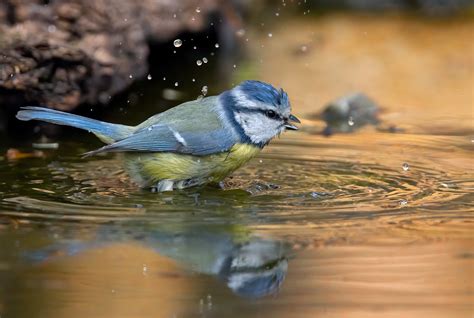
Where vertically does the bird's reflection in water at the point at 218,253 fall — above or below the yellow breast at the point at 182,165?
below

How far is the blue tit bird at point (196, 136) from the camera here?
497 cm

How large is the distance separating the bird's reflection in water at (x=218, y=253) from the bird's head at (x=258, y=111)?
1.04 meters

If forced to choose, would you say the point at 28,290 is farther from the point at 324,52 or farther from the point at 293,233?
the point at 324,52

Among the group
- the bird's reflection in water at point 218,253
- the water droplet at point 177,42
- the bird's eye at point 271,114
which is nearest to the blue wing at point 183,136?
the bird's eye at point 271,114

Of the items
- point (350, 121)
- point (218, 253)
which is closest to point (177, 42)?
point (350, 121)

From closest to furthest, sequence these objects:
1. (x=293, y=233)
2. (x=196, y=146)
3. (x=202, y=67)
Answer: (x=293, y=233)
(x=196, y=146)
(x=202, y=67)

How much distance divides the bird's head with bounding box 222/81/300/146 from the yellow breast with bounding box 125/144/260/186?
93mm

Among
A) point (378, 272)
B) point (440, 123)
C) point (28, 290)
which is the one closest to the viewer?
point (28, 290)

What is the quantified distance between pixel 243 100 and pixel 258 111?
9cm

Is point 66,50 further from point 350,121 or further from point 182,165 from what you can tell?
point 350,121

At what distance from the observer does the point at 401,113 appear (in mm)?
6949

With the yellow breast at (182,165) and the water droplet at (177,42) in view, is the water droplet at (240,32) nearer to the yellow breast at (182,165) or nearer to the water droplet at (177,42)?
the water droplet at (177,42)

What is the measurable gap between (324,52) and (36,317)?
5651 millimetres

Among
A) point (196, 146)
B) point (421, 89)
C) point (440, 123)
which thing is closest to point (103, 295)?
point (196, 146)
